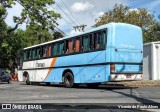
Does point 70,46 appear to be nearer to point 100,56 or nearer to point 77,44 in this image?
point 77,44

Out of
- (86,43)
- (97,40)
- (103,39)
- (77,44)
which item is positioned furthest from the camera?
(77,44)

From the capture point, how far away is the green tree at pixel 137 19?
164ft

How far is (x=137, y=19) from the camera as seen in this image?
51.3 meters

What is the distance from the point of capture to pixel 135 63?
1889 centimetres

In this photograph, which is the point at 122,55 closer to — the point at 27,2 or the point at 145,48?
the point at 145,48

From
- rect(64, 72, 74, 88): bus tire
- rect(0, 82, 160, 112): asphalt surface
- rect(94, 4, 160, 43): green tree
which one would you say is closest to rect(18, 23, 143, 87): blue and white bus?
rect(64, 72, 74, 88): bus tire

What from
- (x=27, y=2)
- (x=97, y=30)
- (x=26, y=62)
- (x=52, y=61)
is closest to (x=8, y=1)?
(x=27, y=2)

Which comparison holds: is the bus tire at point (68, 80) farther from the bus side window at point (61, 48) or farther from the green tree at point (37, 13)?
the green tree at point (37, 13)

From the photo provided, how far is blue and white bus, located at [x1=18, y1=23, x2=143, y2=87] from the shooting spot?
59.0ft

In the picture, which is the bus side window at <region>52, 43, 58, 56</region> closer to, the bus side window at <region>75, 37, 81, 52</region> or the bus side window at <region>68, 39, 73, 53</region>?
the bus side window at <region>68, 39, 73, 53</region>

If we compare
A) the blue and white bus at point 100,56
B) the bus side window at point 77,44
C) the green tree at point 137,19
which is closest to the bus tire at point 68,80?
the blue and white bus at point 100,56

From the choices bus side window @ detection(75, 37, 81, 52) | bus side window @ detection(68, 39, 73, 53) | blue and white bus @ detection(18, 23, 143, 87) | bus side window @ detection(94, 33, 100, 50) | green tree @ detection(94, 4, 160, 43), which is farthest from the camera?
green tree @ detection(94, 4, 160, 43)

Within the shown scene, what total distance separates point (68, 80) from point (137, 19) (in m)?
31.8

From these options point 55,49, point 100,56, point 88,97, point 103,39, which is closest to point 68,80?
point 55,49
